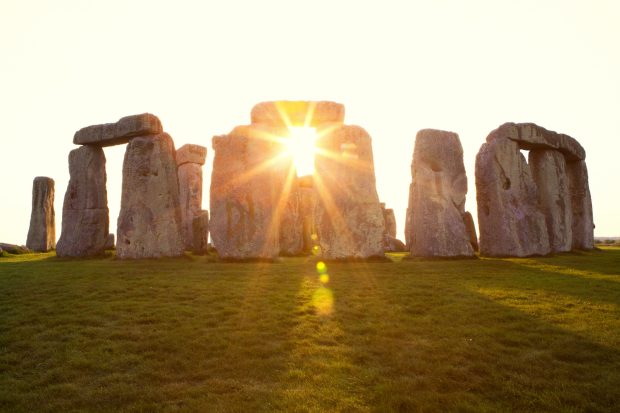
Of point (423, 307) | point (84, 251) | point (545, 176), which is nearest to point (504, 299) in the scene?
point (423, 307)

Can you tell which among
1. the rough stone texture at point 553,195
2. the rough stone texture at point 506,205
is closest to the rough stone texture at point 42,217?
the rough stone texture at point 506,205

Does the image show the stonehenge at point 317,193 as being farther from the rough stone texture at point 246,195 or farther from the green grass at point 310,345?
the green grass at point 310,345

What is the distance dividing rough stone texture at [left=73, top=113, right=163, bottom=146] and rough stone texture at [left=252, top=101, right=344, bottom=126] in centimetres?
325

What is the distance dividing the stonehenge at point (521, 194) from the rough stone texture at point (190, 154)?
1278 cm

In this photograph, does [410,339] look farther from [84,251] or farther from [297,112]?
[84,251]

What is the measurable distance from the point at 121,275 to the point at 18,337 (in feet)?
14.3

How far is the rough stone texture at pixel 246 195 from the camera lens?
13.2m

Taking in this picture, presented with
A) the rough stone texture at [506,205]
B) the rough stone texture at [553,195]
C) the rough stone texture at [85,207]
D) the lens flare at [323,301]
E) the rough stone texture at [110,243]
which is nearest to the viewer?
the lens flare at [323,301]

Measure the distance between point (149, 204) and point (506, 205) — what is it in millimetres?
11044

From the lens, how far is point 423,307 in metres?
6.63

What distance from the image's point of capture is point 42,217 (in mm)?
21609

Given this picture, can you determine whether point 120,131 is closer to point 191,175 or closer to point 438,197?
point 191,175

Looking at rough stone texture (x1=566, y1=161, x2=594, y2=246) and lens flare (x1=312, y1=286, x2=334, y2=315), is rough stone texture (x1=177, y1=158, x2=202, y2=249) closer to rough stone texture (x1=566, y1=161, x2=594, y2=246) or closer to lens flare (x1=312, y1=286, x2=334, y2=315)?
lens flare (x1=312, y1=286, x2=334, y2=315)

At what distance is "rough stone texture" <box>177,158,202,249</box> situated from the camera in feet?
66.8
